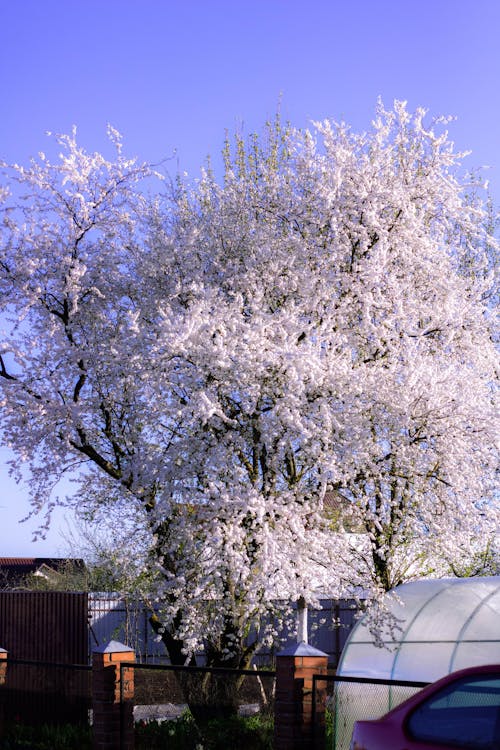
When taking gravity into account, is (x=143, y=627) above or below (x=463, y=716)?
below

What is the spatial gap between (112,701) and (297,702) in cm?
346

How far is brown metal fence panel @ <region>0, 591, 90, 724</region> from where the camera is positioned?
16.2 metres

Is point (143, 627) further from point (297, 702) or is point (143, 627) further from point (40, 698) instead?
point (297, 702)

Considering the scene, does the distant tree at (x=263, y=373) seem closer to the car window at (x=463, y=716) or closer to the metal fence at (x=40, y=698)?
the metal fence at (x=40, y=698)

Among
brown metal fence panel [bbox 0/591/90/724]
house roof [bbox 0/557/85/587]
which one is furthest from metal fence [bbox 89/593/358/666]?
house roof [bbox 0/557/85/587]

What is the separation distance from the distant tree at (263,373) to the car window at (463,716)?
863 cm

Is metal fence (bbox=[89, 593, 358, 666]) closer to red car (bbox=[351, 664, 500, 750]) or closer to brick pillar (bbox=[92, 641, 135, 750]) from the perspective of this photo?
brick pillar (bbox=[92, 641, 135, 750])

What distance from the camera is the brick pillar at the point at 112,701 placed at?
12422 millimetres

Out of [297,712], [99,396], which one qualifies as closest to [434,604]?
[297,712]

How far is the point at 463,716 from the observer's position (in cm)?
602

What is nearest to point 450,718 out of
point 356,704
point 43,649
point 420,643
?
point 356,704

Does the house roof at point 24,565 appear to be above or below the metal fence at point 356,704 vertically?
below

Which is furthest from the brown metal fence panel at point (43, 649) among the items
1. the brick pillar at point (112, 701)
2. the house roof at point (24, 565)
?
the house roof at point (24, 565)

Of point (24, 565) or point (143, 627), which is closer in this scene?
point (143, 627)
